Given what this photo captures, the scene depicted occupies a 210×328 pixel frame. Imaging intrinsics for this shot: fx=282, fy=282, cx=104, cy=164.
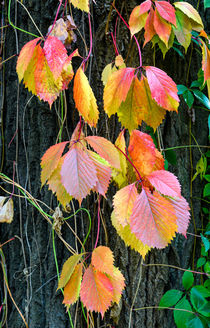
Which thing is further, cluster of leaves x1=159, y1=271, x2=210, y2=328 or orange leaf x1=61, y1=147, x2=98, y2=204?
cluster of leaves x1=159, y1=271, x2=210, y2=328

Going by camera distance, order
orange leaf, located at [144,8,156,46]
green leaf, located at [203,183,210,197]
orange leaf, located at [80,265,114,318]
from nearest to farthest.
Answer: orange leaf, located at [80,265,114,318] < orange leaf, located at [144,8,156,46] < green leaf, located at [203,183,210,197]

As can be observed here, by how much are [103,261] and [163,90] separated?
0.44 m

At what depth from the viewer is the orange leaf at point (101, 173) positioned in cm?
62

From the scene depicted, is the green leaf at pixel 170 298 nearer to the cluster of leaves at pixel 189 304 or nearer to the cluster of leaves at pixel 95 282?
the cluster of leaves at pixel 189 304

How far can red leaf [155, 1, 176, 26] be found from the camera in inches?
28.5

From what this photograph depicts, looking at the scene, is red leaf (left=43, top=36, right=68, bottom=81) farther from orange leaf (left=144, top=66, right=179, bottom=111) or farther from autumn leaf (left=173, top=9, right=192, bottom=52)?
autumn leaf (left=173, top=9, right=192, bottom=52)

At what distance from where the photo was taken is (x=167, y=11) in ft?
2.39

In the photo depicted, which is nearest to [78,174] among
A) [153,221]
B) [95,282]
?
[153,221]

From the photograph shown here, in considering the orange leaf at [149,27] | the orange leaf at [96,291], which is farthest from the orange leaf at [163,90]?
the orange leaf at [96,291]

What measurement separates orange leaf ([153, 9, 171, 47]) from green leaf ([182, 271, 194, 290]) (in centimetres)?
81

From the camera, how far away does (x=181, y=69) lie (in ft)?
3.69

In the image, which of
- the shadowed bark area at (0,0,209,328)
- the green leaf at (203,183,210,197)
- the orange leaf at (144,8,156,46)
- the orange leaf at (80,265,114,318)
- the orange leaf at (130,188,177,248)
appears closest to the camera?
the orange leaf at (130,188,177,248)

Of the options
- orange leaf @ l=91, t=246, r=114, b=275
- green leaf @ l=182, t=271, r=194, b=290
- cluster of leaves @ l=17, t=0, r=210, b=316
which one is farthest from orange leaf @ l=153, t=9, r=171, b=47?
green leaf @ l=182, t=271, r=194, b=290

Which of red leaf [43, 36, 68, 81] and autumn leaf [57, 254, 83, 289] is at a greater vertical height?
red leaf [43, 36, 68, 81]
